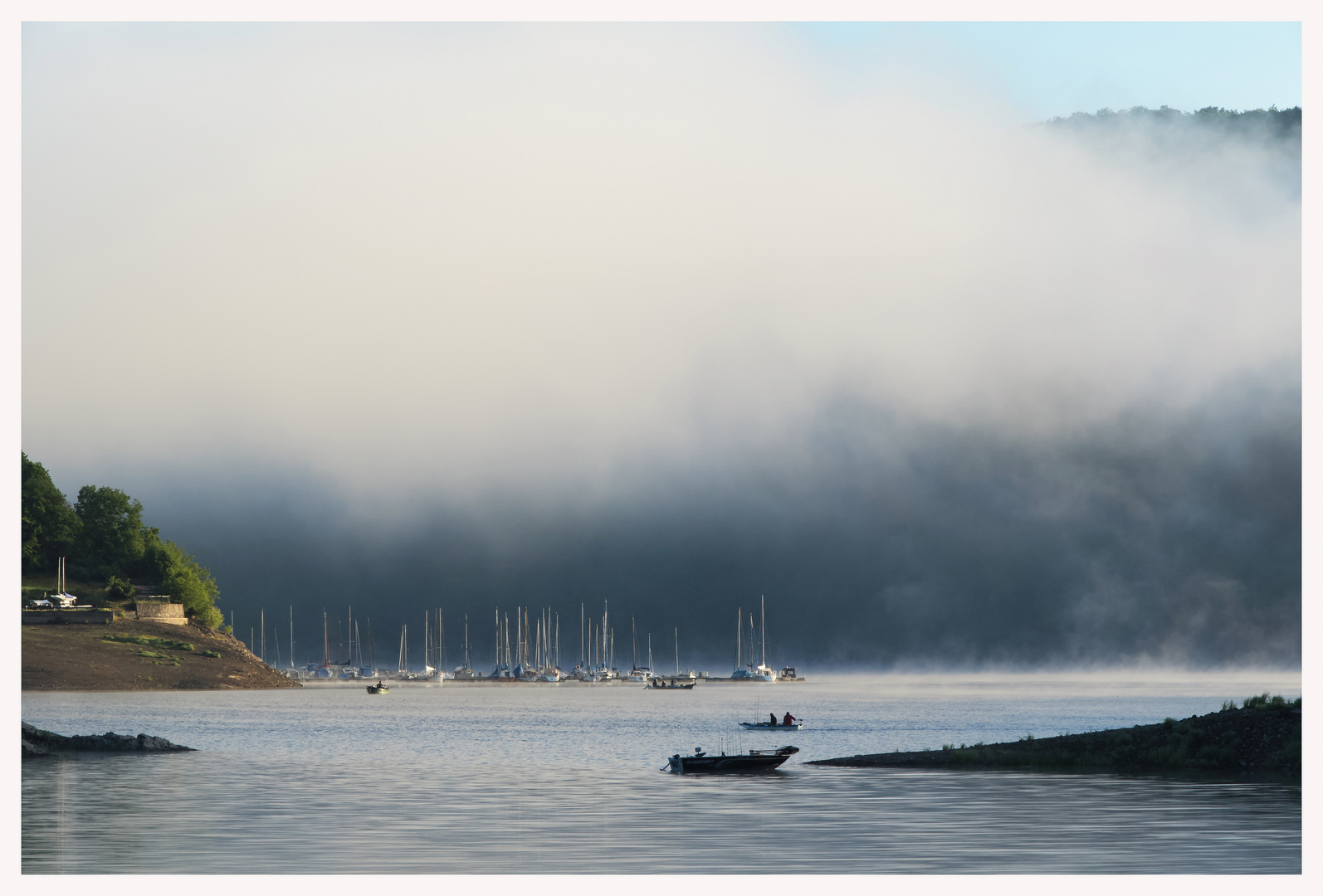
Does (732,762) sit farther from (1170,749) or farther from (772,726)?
(772,726)

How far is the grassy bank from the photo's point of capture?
60.8 m

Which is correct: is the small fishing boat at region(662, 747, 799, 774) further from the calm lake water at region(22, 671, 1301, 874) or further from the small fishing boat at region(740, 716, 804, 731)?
the small fishing boat at region(740, 716, 804, 731)

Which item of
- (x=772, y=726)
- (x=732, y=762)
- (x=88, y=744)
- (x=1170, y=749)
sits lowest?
(x=772, y=726)

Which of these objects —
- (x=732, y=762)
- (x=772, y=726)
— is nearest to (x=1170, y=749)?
(x=732, y=762)

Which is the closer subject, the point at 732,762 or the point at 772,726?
the point at 732,762

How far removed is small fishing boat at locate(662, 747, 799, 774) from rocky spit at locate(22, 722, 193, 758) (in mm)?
34745

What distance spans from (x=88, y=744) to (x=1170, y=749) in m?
60.8

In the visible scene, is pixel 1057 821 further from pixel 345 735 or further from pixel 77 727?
pixel 77 727

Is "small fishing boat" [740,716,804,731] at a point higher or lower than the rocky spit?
lower

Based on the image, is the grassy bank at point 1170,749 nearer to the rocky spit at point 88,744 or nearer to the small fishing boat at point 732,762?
the small fishing boat at point 732,762

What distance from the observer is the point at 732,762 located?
67.6 m

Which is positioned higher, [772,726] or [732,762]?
[732,762]

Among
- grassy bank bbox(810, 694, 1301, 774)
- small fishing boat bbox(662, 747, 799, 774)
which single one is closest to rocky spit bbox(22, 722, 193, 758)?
small fishing boat bbox(662, 747, 799, 774)

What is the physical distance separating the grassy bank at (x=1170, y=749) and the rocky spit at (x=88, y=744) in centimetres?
4090
